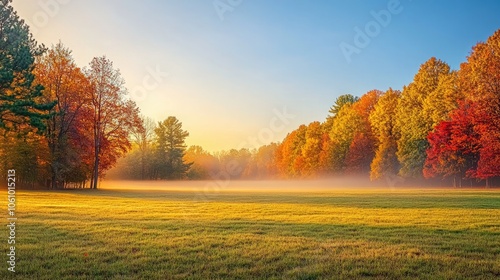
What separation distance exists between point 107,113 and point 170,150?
47540 millimetres

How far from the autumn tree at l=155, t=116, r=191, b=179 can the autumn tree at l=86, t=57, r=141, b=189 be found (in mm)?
42512

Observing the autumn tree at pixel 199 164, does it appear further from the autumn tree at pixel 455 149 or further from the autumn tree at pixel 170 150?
the autumn tree at pixel 455 149

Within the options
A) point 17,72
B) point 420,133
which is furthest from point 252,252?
point 420,133

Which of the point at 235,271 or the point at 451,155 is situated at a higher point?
the point at 451,155

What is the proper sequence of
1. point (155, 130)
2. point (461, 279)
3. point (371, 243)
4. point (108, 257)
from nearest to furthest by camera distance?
point (461, 279)
point (108, 257)
point (371, 243)
point (155, 130)

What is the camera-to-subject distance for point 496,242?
959 cm

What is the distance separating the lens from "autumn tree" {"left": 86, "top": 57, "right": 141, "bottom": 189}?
43688 mm

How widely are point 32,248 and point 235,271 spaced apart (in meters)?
5.34

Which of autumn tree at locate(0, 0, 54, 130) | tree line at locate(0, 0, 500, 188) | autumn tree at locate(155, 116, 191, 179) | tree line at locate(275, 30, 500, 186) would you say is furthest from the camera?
autumn tree at locate(155, 116, 191, 179)

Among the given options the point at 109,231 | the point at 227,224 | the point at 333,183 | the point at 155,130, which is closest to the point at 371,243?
the point at 227,224

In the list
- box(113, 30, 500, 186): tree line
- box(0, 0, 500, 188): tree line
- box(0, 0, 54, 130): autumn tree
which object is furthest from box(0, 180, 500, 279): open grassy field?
box(113, 30, 500, 186): tree line

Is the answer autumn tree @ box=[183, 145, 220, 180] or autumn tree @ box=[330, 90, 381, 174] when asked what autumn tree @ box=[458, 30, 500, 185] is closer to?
autumn tree @ box=[330, 90, 381, 174]

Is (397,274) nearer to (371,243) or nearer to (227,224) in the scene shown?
(371,243)

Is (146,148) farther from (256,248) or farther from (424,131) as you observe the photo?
(256,248)
